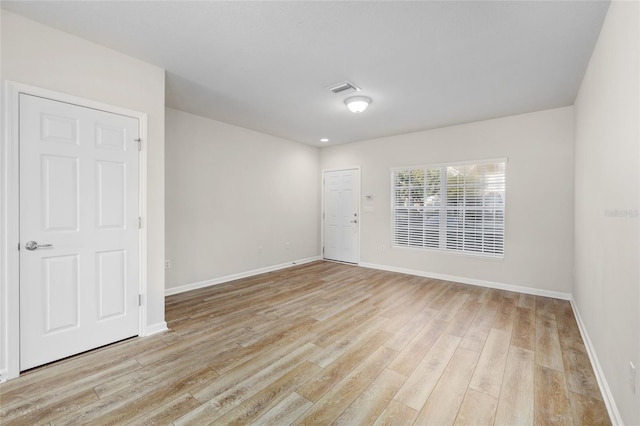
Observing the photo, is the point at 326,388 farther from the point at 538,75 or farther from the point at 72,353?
the point at 538,75

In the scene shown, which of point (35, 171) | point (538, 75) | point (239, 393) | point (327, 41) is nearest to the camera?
point (239, 393)

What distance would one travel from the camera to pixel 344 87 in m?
3.22

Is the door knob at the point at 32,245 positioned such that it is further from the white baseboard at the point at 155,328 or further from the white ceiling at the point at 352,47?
the white ceiling at the point at 352,47

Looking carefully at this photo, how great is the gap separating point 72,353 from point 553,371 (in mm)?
3921

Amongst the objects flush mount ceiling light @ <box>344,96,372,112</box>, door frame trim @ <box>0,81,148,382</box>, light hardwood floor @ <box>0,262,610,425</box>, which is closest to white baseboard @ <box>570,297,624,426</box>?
light hardwood floor @ <box>0,262,610,425</box>

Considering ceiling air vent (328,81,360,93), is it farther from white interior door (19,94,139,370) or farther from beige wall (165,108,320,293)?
beige wall (165,108,320,293)

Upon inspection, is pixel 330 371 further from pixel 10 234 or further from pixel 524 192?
pixel 524 192

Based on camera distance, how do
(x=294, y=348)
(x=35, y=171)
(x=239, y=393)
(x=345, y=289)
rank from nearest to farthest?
(x=239, y=393) → (x=35, y=171) → (x=294, y=348) → (x=345, y=289)

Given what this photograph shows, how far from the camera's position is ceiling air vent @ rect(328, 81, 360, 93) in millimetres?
3141

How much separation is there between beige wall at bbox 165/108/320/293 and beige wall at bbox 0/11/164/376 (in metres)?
1.26

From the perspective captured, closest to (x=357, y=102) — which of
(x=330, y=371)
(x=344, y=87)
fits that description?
(x=344, y=87)

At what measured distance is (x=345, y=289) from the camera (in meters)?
4.30

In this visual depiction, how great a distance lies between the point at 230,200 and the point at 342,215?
8.28ft

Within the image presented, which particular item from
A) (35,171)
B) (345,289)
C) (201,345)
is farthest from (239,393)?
(345,289)
